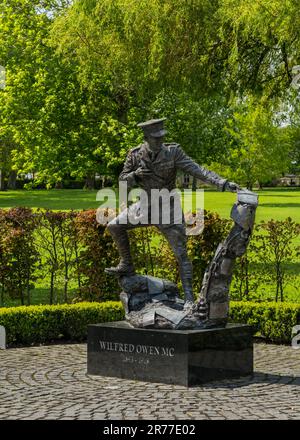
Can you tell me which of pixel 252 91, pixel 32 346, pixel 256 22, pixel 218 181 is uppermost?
pixel 256 22

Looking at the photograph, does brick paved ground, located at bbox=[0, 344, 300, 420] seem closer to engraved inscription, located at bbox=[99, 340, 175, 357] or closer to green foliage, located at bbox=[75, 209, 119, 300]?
engraved inscription, located at bbox=[99, 340, 175, 357]

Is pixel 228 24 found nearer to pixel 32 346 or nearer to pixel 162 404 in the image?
pixel 32 346

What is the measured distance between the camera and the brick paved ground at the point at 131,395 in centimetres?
754

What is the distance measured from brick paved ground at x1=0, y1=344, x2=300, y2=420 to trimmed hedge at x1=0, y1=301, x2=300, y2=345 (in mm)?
1624

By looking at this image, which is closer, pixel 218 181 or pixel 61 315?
pixel 218 181

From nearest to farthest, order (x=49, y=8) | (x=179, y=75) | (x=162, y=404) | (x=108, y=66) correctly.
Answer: (x=162, y=404) → (x=179, y=75) → (x=108, y=66) → (x=49, y=8)

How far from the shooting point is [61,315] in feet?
40.8

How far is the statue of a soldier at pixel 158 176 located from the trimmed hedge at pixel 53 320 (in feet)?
8.70

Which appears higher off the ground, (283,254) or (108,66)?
(108,66)

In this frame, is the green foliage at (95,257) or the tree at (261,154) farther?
the tree at (261,154)

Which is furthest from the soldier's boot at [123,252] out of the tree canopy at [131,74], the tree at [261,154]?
the tree at [261,154]

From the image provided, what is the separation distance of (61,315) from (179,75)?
6119 millimetres

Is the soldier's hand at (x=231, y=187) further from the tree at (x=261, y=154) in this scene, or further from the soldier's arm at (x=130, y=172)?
the tree at (x=261, y=154)
